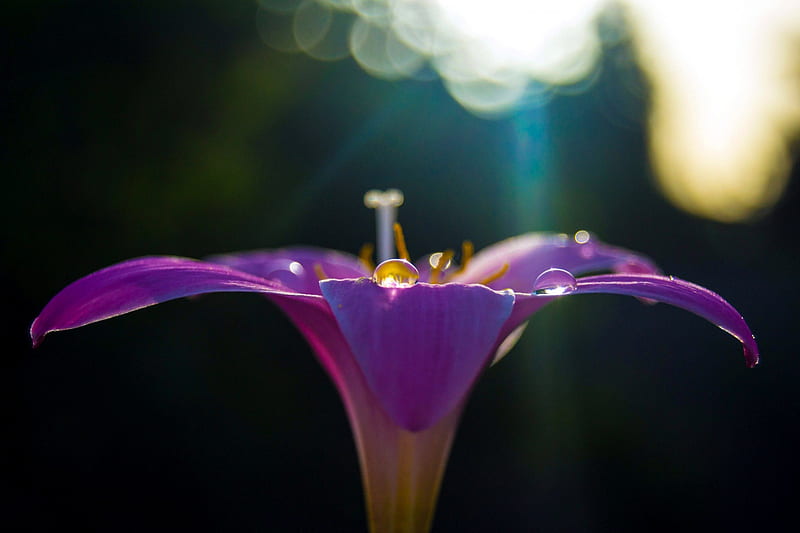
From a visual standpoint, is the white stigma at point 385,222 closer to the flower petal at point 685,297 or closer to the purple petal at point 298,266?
the purple petal at point 298,266

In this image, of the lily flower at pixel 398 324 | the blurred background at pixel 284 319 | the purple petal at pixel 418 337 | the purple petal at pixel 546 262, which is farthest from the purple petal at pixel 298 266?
the blurred background at pixel 284 319

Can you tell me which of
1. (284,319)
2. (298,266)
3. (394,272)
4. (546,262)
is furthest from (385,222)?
(284,319)

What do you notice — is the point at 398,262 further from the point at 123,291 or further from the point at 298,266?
the point at 298,266

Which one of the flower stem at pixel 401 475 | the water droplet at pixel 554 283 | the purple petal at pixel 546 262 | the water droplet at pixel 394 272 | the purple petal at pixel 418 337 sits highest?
the purple petal at pixel 546 262

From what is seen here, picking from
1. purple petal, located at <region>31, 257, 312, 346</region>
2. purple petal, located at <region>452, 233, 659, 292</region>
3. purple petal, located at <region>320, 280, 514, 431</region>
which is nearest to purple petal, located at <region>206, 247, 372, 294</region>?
purple petal, located at <region>452, 233, 659, 292</region>

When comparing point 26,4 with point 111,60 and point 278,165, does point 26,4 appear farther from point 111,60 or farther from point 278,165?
point 278,165

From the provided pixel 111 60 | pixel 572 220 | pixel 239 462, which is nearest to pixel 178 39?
pixel 111 60
